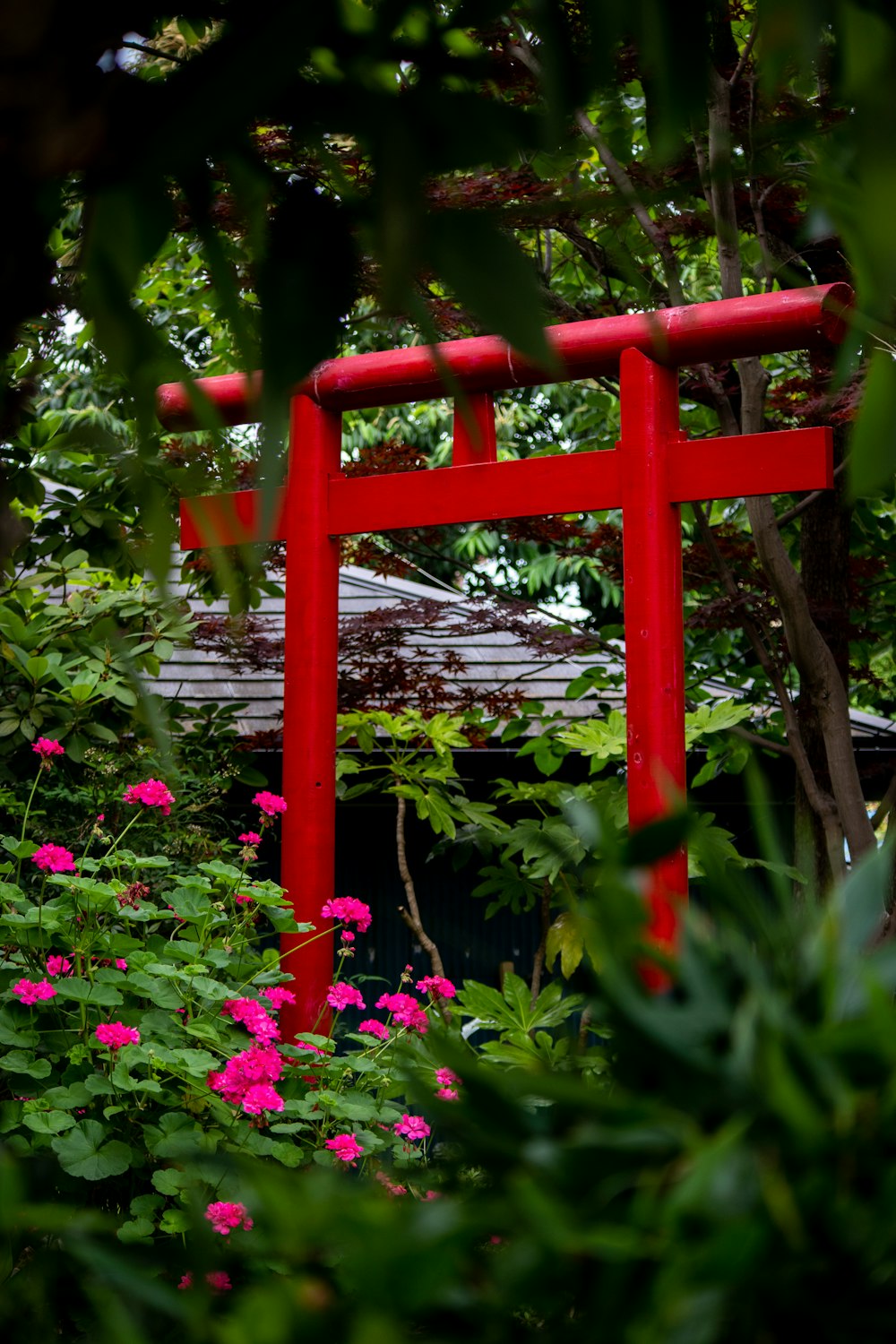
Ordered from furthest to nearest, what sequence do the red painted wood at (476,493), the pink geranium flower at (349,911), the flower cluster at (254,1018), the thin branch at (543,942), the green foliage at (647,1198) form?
the thin branch at (543,942), the red painted wood at (476,493), the pink geranium flower at (349,911), the flower cluster at (254,1018), the green foliage at (647,1198)

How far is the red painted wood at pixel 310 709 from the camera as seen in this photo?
10.7 feet

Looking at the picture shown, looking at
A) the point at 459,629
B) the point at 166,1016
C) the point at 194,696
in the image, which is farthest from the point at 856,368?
the point at 194,696

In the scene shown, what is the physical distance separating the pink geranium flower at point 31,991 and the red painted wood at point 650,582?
1.41 m

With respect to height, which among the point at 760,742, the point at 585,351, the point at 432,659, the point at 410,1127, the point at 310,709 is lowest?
the point at 410,1127

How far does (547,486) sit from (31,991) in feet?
5.99

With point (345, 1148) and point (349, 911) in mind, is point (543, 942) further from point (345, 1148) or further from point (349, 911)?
point (345, 1148)

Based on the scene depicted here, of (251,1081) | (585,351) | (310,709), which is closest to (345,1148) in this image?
(251,1081)

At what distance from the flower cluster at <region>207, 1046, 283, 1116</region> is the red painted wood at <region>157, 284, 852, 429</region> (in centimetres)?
154

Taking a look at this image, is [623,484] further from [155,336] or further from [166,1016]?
[155,336]

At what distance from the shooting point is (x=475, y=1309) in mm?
432

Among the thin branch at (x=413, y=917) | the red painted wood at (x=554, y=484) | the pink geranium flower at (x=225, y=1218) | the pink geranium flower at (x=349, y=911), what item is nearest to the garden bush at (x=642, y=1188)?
the pink geranium flower at (x=225, y=1218)

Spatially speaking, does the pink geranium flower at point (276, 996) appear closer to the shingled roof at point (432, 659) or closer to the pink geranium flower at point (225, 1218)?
the pink geranium flower at point (225, 1218)

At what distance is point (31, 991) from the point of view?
7.23 feet

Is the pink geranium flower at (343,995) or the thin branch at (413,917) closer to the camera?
the pink geranium flower at (343,995)
